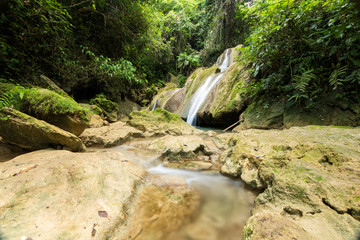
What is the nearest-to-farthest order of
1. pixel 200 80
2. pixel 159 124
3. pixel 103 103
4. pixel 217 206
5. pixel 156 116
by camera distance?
1. pixel 217 206
2. pixel 159 124
3. pixel 156 116
4. pixel 103 103
5. pixel 200 80

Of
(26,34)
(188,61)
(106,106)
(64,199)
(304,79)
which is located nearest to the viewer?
(64,199)

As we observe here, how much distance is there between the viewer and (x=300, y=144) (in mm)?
1974

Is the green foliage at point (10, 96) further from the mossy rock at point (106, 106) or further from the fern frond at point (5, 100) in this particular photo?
the mossy rock at point (106, 106)

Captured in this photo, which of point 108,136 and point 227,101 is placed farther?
point 227,101

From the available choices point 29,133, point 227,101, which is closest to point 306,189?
point 29,133

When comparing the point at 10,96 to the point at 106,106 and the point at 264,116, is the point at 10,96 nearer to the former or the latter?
the point at 106,106

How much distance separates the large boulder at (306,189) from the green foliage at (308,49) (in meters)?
1.95

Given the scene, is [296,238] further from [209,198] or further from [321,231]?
[209,198]

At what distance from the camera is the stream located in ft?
4.23

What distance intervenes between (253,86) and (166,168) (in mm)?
4199

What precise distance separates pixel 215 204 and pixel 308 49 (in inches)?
186

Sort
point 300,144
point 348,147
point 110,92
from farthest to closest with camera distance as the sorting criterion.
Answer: point 110,92
point 300,144
point 348,147

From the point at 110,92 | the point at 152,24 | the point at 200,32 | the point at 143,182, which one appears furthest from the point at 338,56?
the point at 200,32

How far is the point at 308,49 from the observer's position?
3.78 m
